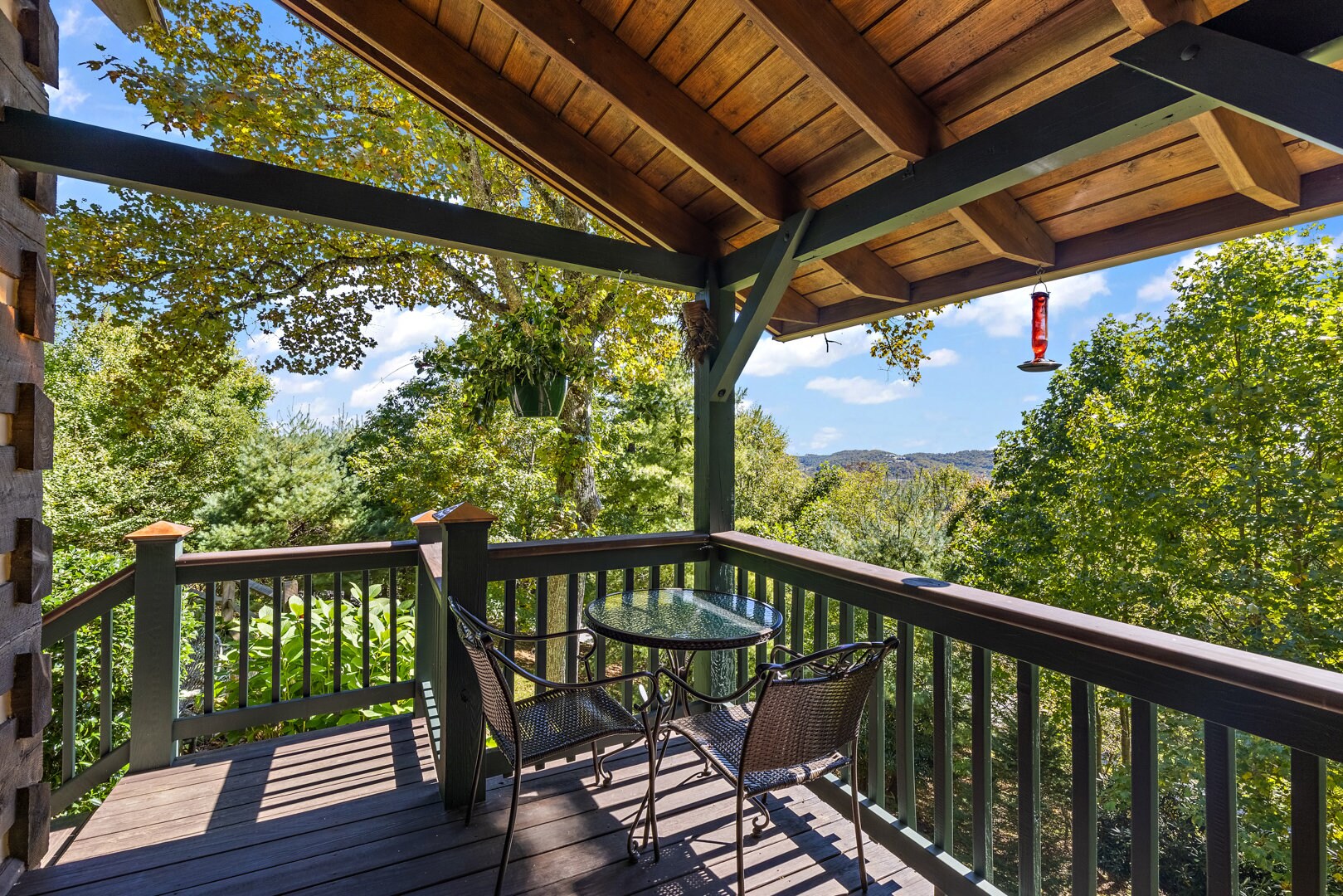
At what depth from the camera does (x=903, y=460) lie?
18234 mm

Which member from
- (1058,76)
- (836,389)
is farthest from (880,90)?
(836,389)

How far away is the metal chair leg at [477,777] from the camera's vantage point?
2035mm

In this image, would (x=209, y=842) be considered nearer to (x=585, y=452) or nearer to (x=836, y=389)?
(x=585, y=452)

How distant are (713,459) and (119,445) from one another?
1274 centimetres

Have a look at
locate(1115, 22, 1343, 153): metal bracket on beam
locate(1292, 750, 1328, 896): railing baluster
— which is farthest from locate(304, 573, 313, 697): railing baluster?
locate(1115, 22, 1343, 153): metal bracket on beam

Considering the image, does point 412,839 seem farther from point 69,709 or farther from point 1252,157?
point 1252,157

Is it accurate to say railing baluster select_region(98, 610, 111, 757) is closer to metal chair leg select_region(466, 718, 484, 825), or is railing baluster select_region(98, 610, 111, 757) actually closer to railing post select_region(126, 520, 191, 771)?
railing post select_region(126, 520, 191, 771)

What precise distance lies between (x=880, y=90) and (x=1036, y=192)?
859mm

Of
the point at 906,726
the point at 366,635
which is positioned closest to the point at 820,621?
the point at 906,726

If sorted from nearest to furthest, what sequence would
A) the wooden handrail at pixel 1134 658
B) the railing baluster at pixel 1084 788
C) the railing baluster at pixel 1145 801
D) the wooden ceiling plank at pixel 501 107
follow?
1. the wooden handrail at pixel 1134 658
2. the railing baluster at pixel 1145 801
3. the railing baluster at pixel 1084 788
4. the wooden ceiling plank at pixel 501 107

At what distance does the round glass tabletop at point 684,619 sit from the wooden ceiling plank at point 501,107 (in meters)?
1.70

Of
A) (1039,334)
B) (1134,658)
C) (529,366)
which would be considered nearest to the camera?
(1134,658)

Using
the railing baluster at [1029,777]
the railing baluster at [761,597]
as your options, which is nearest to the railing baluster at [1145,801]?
the railing baluster at [1029,777]

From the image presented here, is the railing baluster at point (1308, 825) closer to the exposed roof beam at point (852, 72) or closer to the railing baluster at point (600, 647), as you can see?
the exposed roof beam at point (852, 72)
